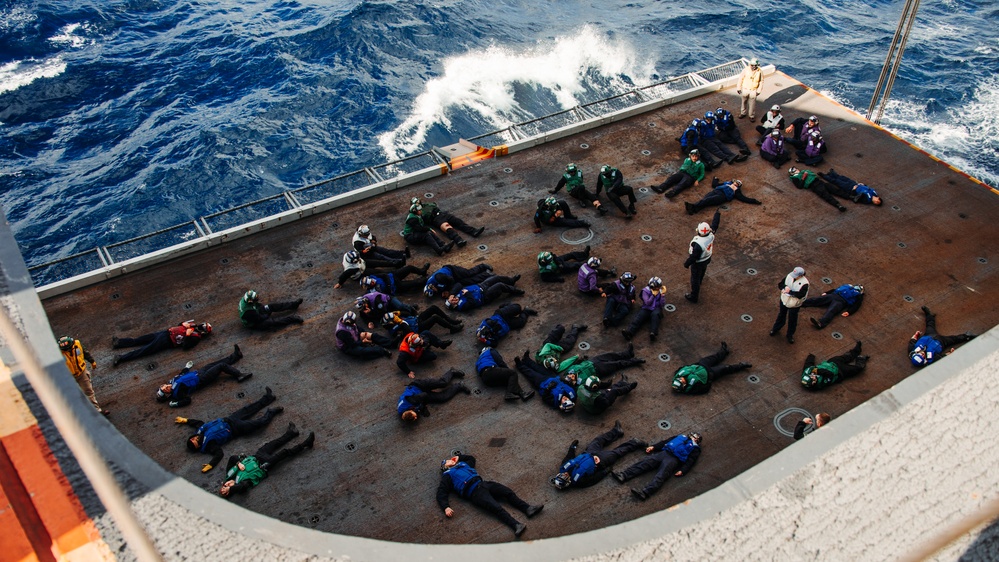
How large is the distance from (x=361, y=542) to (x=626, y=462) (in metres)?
11.7

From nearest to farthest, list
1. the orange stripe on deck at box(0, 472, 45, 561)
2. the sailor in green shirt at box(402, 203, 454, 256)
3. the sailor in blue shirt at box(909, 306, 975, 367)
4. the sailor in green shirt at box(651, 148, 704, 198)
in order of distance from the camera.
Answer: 1. the orange stripe on deck at box(0, 472, 45, 561)
2. the sailor in blue shirt at box(909, 306, 975, 367)
3. the sailor in green shirt at box(402, 203, 454, 256)
4. the sailor in green shirt at box(651, 148, 704, 198)

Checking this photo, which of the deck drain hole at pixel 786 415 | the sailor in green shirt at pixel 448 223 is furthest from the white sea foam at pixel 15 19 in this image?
the deck drain hole at pixel 786 415

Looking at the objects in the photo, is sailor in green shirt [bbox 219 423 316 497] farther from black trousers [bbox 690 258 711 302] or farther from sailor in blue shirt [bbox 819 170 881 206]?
sailor in blue shirt [bbox 819 170 881 206]

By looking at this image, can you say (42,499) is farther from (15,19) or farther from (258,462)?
(15,19)

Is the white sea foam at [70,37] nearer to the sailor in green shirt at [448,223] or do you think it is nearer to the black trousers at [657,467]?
the sailor in green shirt at [448,223]

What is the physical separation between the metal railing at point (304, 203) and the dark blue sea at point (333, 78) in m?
1.42

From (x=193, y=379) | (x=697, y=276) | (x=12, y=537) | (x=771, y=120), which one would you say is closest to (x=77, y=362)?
(x=193, y=379)

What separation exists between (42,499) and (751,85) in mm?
29144

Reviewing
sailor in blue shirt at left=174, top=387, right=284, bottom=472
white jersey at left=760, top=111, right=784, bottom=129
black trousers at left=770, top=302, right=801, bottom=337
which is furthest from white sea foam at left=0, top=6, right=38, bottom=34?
black trousers at left=770, top=302, right=801, bottom=337

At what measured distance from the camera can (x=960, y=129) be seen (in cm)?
4669

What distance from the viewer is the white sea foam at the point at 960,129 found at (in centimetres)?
4400

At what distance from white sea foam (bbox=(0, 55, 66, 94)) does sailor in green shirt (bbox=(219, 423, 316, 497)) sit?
1499 inches

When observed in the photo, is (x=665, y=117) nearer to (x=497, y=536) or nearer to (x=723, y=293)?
(x=723, y=293)

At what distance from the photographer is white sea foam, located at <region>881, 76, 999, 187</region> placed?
44000 millimetres
